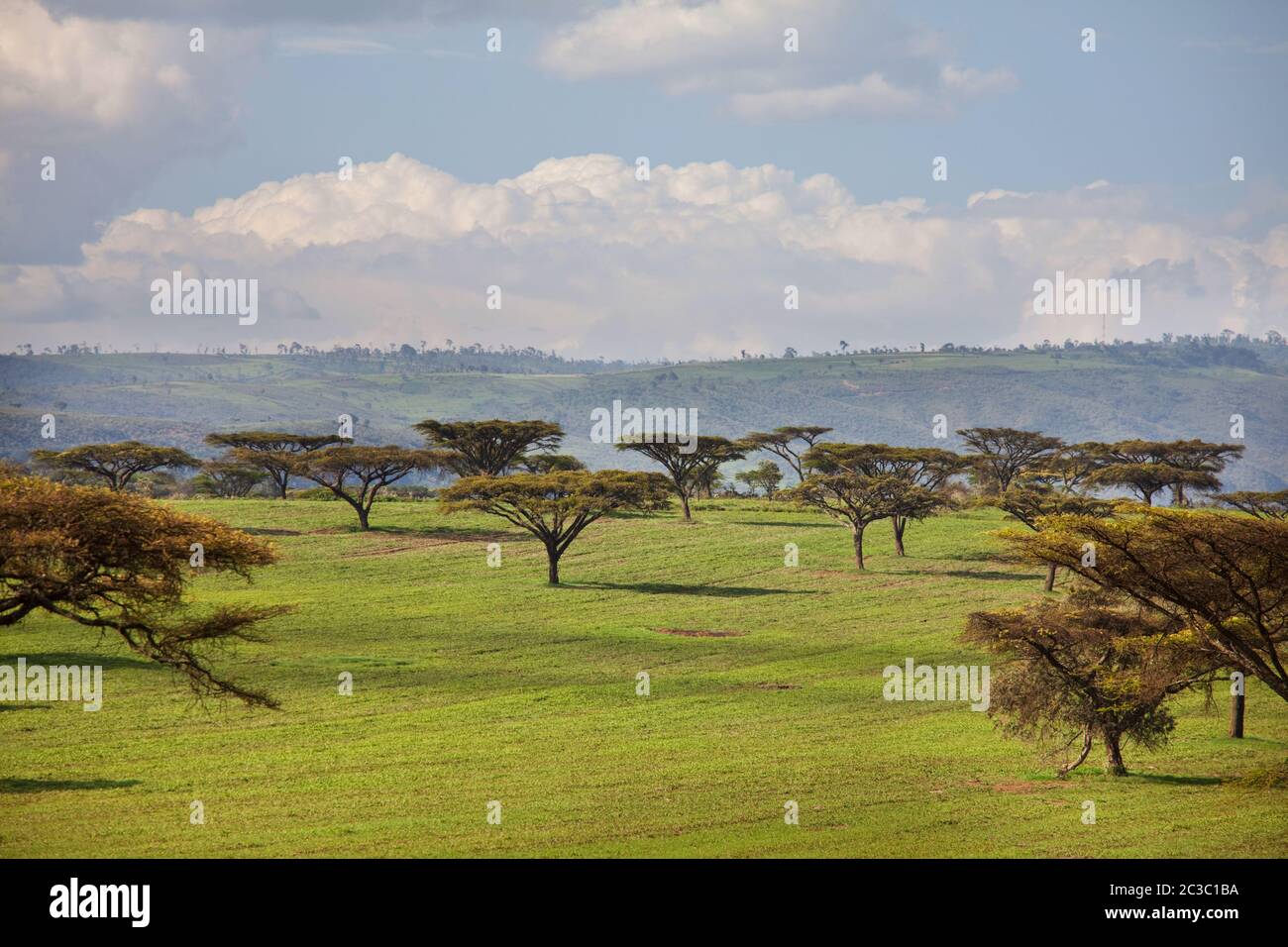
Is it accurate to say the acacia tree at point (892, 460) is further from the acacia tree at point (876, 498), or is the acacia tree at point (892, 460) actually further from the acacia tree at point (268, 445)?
the acacia tree at point (268, 445)

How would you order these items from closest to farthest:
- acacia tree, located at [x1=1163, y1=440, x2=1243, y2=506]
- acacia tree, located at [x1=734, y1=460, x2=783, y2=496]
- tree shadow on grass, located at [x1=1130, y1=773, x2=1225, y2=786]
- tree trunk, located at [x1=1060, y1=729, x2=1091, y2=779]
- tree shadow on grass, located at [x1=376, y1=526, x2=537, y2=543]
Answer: tree shadow on grass, located at [x1=1130, y1=773, x2=1225, y2=786] < tree trunk, located at [x1=1060, y1=729, x2=1091, y2=779] < tree shadow on grass, located at [x1=376, y1=526, x2=537, y2=543] < acacia tree, located at [x1=1163, y1=440, x2=1243, y2=506] < acacia tree, located at [x1=734, y1=460, x2=783, y2=496]

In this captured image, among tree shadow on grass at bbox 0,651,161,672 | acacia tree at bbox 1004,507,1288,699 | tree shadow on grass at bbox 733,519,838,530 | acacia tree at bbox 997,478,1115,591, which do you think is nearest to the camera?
acacia tree at bbox 1004,507,1288,699

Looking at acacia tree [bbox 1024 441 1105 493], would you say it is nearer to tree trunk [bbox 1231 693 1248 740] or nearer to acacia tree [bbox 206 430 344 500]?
acacia tree [bbox 206 430 344 500]

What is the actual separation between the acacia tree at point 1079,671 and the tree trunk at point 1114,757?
25 mm

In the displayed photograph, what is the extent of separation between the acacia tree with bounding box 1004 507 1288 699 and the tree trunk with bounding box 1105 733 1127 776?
509 centimetres

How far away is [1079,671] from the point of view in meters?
33.1

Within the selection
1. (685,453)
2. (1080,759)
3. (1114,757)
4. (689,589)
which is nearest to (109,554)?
(1080,759)

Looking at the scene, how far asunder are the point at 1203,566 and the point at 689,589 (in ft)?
139

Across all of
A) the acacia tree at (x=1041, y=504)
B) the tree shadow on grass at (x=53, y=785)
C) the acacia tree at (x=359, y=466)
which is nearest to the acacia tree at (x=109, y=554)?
the tree shadow on grass at (x=53, y=785)

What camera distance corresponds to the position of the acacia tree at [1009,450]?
112000 millimetres

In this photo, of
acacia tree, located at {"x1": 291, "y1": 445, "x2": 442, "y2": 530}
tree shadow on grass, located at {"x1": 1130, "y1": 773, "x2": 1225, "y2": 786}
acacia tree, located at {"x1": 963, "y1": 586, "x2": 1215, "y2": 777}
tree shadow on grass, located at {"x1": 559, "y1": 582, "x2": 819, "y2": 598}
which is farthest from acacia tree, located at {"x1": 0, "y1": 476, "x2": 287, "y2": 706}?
acacia tree, located at {"x1": 291, "y1": 445, "x2": 442, "y2": 530}

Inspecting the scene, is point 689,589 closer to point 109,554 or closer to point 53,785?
point 53,785

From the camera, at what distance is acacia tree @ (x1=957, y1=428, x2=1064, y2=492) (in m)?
112

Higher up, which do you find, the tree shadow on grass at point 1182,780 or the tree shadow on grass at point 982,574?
the tree shadow on grass at point 982,574
